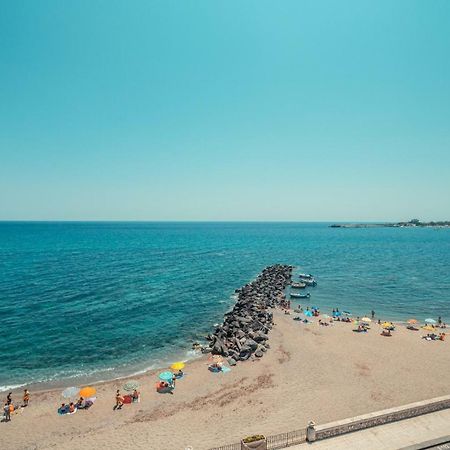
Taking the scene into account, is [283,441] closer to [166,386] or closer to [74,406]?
[166,386]

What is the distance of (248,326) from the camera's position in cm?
3984

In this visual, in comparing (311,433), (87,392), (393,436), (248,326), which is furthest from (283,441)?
(248,326)

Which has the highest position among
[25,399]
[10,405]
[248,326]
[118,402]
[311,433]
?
[311,433]

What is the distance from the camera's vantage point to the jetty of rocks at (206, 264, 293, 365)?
108 feet

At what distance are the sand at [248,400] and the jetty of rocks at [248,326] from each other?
5.28 feet

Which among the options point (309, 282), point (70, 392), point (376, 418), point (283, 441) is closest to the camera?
point (283, 441)

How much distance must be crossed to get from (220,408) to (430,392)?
16.2 metres

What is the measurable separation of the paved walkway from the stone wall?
22cm

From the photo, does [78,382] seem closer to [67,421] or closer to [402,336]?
[67,421]

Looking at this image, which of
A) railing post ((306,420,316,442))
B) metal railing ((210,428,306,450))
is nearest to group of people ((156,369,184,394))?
metal railing ((210,428,306,450))

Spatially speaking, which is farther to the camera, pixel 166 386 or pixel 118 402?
pixel 166 386

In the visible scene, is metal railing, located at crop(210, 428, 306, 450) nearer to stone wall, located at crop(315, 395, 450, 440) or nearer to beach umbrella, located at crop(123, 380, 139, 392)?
stone wall, located at crop(315, 395, 450, 440)

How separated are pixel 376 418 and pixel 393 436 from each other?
1.10 metres

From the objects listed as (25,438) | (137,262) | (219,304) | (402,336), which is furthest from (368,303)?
(137,262)
